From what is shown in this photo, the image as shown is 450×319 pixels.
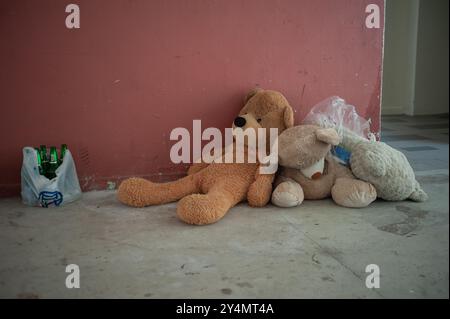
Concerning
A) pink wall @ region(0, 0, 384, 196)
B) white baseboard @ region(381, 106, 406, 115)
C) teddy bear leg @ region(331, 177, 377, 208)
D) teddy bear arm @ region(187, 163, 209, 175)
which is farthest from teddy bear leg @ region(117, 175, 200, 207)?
white baseboard @ region(381, 106, 406, 115)

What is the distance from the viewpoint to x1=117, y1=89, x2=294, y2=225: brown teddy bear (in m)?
2.42

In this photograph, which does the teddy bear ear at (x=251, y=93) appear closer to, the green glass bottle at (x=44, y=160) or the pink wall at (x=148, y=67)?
the pink wall at (x=148, y=67)

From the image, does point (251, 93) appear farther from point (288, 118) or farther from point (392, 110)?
point (392, 110)

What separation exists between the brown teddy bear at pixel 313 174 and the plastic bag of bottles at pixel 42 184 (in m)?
1.18

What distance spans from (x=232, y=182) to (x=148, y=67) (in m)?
0.88

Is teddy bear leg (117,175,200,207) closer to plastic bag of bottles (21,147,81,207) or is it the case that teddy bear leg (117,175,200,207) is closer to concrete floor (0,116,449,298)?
concrete floor (0,116,449,298)

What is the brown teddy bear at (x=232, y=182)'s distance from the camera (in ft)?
7.95

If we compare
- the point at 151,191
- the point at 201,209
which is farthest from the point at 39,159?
the point at 201,209

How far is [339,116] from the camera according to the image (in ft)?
9.47

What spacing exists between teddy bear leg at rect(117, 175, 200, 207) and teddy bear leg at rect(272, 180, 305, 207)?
0.46 metres

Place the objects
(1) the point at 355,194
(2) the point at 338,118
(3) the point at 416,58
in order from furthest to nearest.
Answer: (3) the point at 416,58, (2) the point at 338,118, (1) the point at 355,194

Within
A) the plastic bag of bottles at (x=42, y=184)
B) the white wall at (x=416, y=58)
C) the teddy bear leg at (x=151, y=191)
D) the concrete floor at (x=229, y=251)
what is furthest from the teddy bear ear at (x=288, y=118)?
the white wall at (x=416, y=58)
